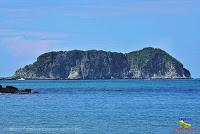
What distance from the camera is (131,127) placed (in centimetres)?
5612

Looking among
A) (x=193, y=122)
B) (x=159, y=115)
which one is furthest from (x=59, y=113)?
(x=193, y=122)

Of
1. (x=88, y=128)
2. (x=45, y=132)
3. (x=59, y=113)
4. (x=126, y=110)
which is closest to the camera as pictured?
(x=45, y=132)

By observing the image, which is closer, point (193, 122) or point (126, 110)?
point (193, 122)

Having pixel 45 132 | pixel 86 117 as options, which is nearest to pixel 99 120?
pixel 86 117

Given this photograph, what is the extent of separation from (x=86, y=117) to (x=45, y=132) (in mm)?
16556

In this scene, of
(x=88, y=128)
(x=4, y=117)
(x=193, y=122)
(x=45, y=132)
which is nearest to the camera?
(x=45, y=132)

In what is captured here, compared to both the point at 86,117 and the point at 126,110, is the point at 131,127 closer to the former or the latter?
the point at 86,117

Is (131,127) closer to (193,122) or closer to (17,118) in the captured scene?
(193,122)

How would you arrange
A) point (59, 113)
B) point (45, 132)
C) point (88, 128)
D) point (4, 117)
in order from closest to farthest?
point (45, 132) < point (88, 128) < point (4, 117) < point (59, 113)

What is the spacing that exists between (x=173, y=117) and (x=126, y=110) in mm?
11621

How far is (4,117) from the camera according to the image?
66.4m

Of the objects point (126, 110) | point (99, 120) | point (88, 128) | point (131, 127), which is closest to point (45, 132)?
point (88, 128)

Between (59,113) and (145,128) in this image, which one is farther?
(59,113)

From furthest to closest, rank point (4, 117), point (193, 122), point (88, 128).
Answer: point (4, 117) → point (193, 122) → point (88, 128)
